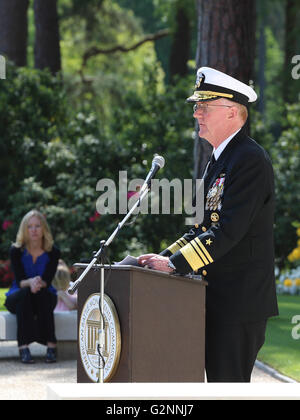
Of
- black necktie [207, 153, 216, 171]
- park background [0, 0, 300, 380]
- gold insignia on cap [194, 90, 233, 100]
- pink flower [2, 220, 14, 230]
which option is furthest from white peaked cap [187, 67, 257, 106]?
pink flower [2, 220, 14, 230]

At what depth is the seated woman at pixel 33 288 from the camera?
929cm

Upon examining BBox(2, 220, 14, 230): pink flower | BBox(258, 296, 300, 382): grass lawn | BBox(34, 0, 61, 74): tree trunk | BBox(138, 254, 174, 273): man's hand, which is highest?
BBox(34, 0, 61, 74): tree trunk

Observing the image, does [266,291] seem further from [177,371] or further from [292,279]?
[292,279]

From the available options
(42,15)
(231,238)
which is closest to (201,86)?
(231,238)

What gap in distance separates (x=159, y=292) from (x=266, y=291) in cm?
54

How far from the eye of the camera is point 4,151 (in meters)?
16.1

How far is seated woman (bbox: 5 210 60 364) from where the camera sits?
929 cm

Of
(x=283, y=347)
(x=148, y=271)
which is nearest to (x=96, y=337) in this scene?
(x=148, y=271)

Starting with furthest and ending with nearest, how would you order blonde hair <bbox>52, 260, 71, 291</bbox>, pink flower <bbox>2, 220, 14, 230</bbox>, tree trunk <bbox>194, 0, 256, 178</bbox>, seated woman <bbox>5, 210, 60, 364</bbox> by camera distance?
pink flower <bbox>2, 220, 14, 230</bbox>, blonde hair <bbox>52, 260, 71, 291</bbox>, tree trunk <bbox>194, 0, 256, 178</bbox>, seated woman <bbox>5, 210, 60, 364</bbox>

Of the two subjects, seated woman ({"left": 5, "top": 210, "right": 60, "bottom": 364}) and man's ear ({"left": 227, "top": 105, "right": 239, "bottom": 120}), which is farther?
seated woman ({"left": 5, "top": 210, "right": 60, "bottom": 364})

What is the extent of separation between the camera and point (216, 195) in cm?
437

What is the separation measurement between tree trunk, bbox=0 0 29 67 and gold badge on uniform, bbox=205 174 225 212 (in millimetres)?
14630

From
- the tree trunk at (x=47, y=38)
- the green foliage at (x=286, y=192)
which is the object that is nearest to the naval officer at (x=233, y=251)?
the green foliage at (x=286, y=192)

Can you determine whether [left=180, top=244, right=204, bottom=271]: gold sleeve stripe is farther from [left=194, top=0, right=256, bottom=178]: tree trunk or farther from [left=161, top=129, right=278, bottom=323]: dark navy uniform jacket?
[left=194, top=0, right=256, bottom=178]: tree trunk
